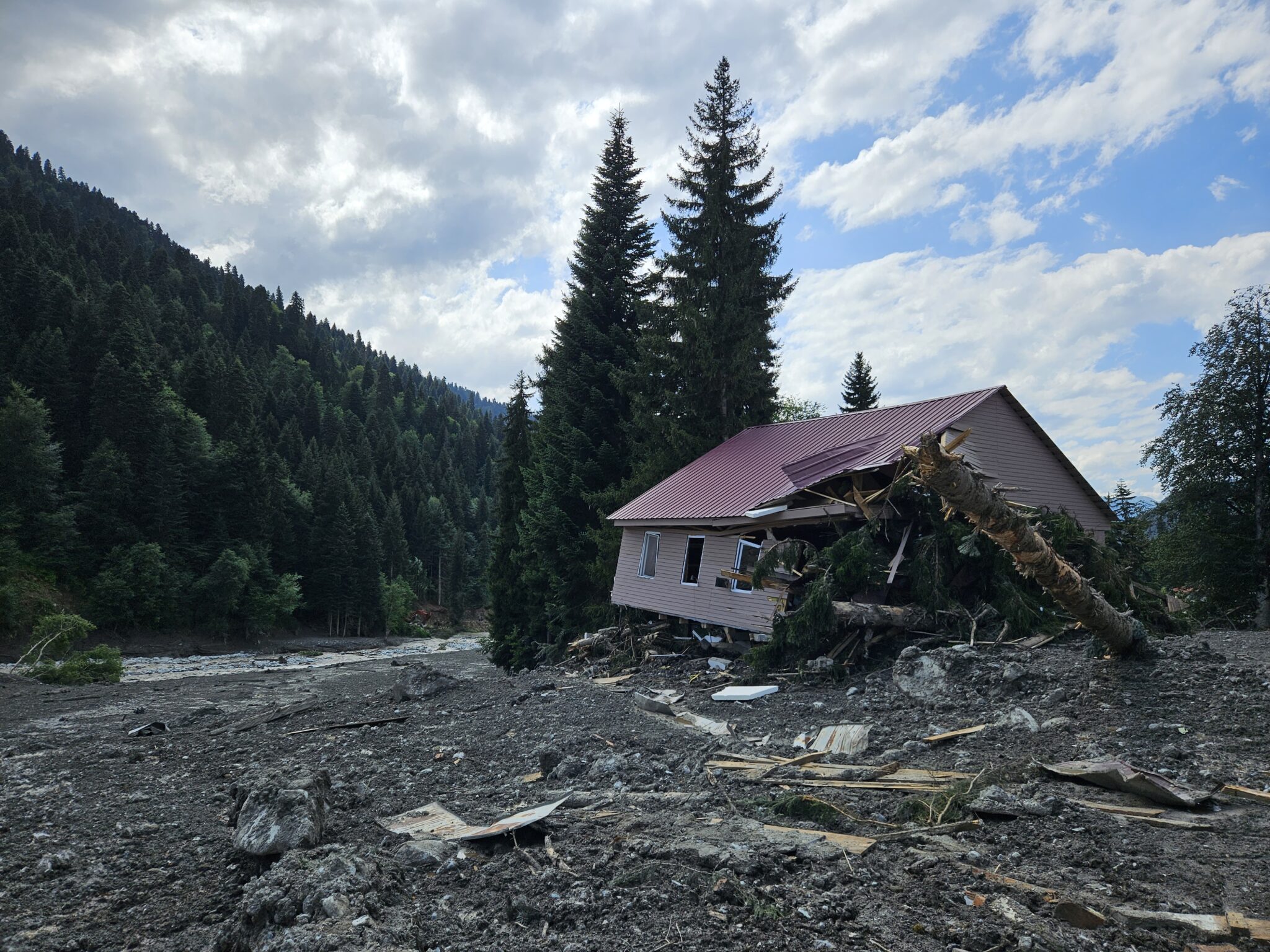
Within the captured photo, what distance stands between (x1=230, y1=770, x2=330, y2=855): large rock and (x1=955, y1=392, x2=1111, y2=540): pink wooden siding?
14829 millimetres

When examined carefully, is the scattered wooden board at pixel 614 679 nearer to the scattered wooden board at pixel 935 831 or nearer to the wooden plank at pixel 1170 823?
the scattered wooden board at pixel 935 831

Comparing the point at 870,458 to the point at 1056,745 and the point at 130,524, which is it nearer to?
the point at 1056,745

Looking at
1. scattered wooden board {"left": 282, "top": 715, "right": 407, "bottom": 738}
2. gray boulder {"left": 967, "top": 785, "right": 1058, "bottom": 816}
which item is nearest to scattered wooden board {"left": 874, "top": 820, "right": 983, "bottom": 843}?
gray boulder {"left": 967, "top": 785, "right": 1058, "bottom": 816}

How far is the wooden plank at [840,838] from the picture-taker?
498 centimetres

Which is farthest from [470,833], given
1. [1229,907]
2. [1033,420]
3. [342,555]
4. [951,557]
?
[342,555]

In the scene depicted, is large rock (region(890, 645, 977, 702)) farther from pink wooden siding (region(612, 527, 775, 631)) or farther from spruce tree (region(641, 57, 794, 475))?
spruce tree (region(641, 57, 794, 475))

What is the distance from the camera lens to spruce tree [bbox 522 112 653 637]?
2739cm

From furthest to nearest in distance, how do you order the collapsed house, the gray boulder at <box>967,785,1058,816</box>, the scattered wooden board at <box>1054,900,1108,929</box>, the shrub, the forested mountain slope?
1. the forested mountain slope
2. the shrub
3. the collapsed house
4. the gray boulder at <box>967,785,1058,816</box>
5. the scattered wooden board at <box>1054,900,1108,929</box>

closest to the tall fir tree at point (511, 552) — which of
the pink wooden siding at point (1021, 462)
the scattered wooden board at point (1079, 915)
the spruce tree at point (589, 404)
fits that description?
the spruce tree at point (589, 404)

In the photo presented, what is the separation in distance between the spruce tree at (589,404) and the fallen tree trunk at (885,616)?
43.4 feet

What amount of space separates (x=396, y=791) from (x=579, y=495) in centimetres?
1938

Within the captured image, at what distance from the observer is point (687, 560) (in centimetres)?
1942

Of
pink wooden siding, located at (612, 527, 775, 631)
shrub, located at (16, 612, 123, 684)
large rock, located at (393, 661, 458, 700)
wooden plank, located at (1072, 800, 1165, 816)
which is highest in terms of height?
pink wooden siding, located at (612, 527, 775, 631)

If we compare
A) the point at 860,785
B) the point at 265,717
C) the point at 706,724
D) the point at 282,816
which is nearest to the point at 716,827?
the point at 860,785
